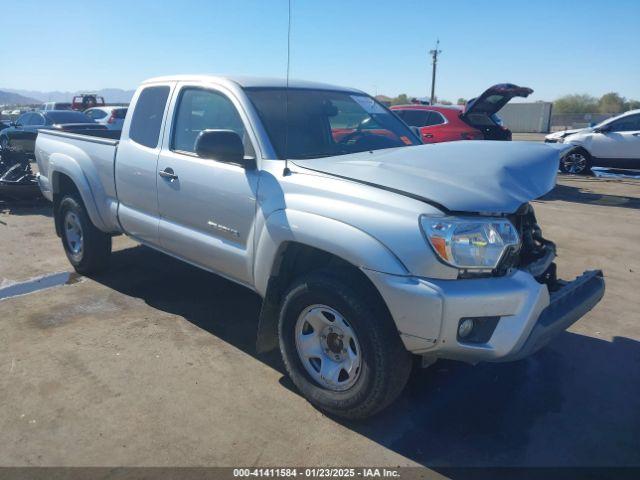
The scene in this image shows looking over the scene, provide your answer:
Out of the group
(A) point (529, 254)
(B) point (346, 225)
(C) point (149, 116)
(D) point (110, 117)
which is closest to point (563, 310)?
(A) point (529, 254)

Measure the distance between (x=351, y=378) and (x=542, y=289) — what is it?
3.72ft

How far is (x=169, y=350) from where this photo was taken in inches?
154

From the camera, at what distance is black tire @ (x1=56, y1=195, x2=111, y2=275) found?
206 inches

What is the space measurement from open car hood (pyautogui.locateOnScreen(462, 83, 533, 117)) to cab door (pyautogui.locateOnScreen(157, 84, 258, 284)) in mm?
7714

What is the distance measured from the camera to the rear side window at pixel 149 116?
171 inches

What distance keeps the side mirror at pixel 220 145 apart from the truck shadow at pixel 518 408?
4.91 feet

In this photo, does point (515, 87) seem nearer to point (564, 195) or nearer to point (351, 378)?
point (564, 195)

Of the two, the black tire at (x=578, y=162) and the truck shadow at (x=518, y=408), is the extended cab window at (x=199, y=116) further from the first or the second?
the black tire at (x=578, y=162)

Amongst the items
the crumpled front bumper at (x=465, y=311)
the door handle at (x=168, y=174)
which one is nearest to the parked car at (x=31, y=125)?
the door handle at (x=168, y=174)

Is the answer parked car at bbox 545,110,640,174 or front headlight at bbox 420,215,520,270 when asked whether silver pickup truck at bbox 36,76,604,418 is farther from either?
parked car at bbox 545,110,640,174

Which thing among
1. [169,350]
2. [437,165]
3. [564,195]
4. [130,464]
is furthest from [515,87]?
[130,464]

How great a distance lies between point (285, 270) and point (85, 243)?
113 inches

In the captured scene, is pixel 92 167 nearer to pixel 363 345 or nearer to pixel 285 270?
pixel 285 270

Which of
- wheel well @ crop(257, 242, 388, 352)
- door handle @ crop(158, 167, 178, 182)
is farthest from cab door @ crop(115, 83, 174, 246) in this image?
wheel well @ crop(257, 242, 388, 352)
